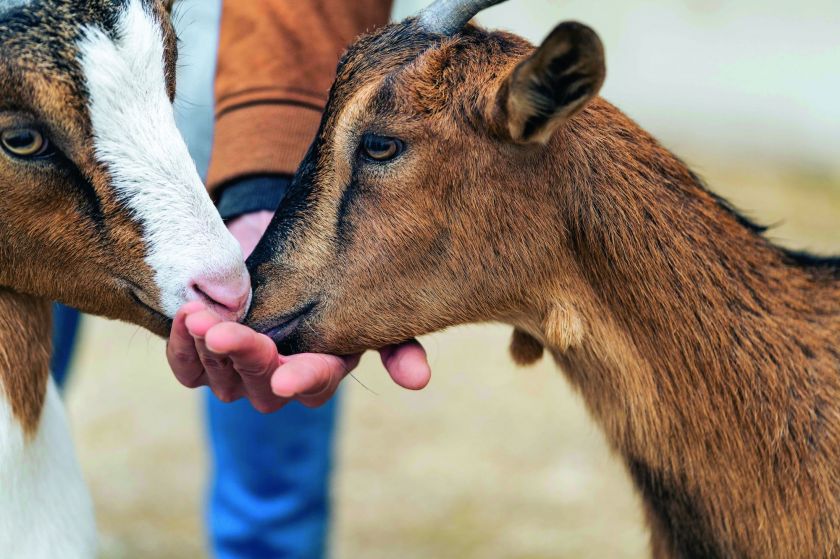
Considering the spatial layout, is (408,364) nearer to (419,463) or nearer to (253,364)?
(253,364)

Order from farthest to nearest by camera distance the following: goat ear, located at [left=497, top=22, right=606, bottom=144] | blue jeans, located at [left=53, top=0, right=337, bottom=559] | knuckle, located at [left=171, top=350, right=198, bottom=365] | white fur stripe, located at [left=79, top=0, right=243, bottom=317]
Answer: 1. blue jeans, located at [left=53, top=0, right=337, bottom=559]
2. knuckle, located at [left=171, top=350, right=198, bottom=365]
3. white fur stripe, located at [left=79, top=0, right=243, bottom=317]
4. goat ear, located at [left=497, top=22, right=606, bottom=144]

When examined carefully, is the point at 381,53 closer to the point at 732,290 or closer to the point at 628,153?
the point at 628,153

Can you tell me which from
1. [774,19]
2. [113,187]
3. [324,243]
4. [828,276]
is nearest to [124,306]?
[113,187]

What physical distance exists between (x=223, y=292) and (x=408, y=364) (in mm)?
575

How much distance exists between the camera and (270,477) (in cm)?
459

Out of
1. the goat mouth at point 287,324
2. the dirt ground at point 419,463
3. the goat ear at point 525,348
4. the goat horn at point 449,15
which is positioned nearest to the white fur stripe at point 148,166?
the goat mouth at point 287,324

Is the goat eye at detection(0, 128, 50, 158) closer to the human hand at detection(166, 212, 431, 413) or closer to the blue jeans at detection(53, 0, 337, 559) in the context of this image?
the human hand at detection(166, 212, 431, 413)

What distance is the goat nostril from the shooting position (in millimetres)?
2678

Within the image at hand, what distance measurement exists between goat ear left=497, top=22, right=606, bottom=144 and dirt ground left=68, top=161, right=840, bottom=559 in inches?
146

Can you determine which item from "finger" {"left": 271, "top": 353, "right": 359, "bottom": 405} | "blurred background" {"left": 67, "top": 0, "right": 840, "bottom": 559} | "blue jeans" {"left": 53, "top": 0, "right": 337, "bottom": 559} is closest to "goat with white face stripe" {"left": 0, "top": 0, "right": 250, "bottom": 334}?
"finger" {"left": 271, "top": 353, "right": 359, "bottom": 405}

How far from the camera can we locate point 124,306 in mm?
2830

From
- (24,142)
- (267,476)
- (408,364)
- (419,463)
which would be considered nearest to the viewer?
(24,142)

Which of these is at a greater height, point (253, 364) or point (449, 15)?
point (449, 15)

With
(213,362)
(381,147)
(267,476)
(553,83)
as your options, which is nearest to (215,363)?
(213,362)
